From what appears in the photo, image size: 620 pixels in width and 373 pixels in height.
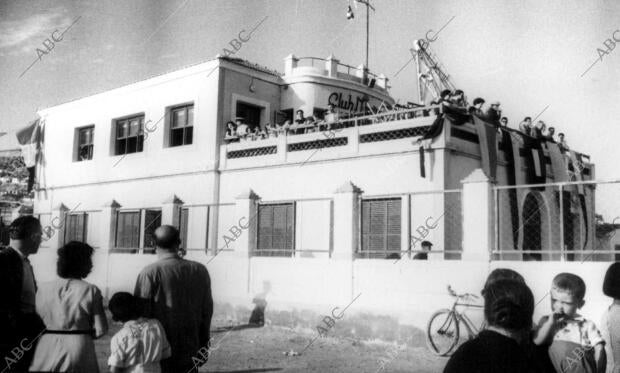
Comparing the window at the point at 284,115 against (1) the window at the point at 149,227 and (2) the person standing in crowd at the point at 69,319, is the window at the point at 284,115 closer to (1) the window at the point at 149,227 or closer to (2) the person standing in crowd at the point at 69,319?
(1) the window at the point at 149,227

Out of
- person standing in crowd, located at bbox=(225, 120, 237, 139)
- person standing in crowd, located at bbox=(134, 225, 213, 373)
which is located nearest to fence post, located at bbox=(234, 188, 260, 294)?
person standing in crowd, located at bbox=(225, 120, 237, 139)

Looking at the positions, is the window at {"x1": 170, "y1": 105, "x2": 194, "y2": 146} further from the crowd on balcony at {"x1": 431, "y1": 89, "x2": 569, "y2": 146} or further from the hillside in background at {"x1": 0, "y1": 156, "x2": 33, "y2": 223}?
the hillside in background at {"x1": 0, "y1": 156, "x2": 33, "y2": 223}

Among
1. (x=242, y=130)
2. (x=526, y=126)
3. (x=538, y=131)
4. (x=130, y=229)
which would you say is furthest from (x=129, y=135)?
(x=538, y=131)

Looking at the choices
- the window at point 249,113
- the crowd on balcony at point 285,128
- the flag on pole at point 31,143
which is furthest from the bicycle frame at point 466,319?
the flag on pole at point 31,143

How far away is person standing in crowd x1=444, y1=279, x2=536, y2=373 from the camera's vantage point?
2.46 meters

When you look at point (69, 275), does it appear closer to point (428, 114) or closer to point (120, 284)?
point (428, 114)

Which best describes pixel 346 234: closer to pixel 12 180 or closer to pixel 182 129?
pixel 182 129

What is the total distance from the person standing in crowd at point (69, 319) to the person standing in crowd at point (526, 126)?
13.5m

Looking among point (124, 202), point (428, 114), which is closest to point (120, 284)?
point (124, 202)

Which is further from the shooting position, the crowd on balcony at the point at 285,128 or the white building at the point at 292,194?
the crowd on balcony at the point at 285,128

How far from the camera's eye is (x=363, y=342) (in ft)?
34.5

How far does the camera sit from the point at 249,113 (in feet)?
61.0

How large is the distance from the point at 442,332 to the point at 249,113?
10978 mm

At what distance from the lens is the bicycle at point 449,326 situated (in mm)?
9383
